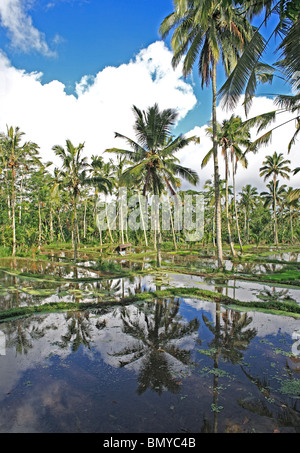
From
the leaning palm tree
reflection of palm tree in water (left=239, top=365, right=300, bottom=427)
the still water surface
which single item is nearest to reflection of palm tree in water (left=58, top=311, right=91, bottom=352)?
the still water surface

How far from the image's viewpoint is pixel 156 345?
6332 millimetres

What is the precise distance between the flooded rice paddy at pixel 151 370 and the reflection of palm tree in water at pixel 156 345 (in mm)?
23

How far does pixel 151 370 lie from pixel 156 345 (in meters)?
1.18

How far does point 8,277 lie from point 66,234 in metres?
39.7

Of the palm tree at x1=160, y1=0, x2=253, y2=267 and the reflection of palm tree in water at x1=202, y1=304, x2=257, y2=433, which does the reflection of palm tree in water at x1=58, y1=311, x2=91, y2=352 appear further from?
the palm tree at x1=160, y1=0, x2=253, y2=267

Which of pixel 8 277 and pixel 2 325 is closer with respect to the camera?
pixel 2 325

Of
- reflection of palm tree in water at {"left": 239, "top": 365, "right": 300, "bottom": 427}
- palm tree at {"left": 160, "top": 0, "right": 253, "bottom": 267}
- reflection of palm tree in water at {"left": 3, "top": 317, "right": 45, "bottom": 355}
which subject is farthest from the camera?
palm tree at {"left": 160, "top": 0, "right": 253, "bottom": 267}

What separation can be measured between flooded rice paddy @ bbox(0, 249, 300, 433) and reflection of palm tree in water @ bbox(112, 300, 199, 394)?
23 mm

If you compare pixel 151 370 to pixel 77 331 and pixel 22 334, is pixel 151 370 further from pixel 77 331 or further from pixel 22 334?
pixel 22 334

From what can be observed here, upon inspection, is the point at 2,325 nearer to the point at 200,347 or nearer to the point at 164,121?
the point at 200,347

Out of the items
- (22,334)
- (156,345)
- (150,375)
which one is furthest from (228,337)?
(22,334)

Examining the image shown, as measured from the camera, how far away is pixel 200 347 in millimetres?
6211

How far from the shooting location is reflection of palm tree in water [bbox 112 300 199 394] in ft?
15.9
